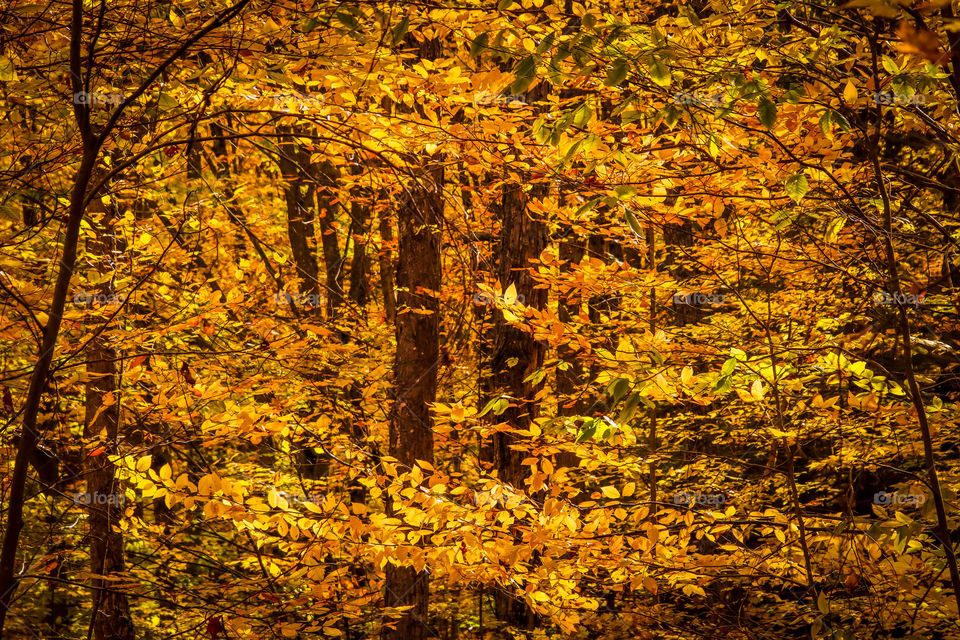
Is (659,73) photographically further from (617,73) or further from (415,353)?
(415,353)

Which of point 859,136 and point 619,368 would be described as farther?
point 859,136

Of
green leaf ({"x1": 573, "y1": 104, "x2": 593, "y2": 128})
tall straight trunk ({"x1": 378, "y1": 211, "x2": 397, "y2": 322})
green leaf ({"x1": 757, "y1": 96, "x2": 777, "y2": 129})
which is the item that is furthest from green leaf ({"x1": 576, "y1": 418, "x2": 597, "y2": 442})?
tall straight trunk ({"x1": 378, "y1": 211, "x2": 397, "y2": 322})

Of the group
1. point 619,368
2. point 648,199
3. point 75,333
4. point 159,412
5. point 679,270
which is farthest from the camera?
point 679,270

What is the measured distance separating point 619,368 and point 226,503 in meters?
1.98

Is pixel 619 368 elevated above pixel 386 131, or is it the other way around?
pixel 386 131

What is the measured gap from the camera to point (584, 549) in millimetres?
3855

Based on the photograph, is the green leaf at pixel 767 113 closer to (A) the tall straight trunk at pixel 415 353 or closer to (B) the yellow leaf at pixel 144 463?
(B) the yellow leaf at pixel 144 463

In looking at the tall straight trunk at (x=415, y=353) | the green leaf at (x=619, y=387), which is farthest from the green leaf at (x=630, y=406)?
the tall straight trunk at (x=415, y=353)

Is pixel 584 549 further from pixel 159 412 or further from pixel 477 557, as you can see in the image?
pixel 159 412

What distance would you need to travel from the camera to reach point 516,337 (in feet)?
20.2

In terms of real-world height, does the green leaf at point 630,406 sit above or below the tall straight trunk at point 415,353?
below

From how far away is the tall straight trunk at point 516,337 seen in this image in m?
6.15

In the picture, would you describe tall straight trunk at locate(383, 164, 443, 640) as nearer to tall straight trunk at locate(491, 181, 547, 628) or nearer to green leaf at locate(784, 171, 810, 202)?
tall straight trunk at locate(491, 181, 547, 628)

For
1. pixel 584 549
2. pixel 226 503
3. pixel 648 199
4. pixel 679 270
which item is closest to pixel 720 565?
pixel 584 549
